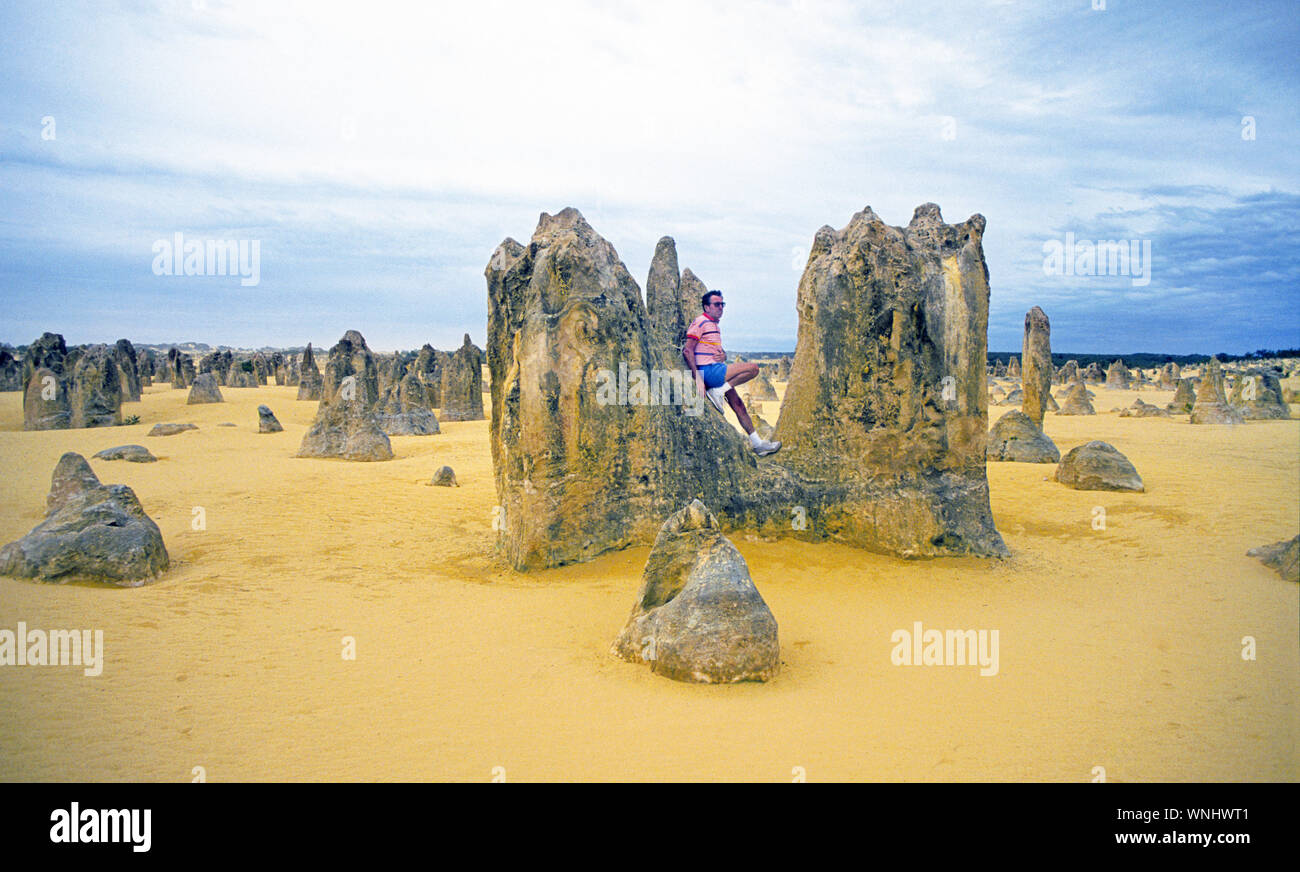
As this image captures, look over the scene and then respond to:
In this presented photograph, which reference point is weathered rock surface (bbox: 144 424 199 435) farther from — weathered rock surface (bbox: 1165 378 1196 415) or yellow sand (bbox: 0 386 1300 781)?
weathered rock surface (bbox: 1165 378 1196 415)

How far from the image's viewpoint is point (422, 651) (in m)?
5.34

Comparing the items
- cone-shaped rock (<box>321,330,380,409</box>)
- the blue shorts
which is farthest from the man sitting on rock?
cone-shaped rock (<box>321,330,380,409</box>)

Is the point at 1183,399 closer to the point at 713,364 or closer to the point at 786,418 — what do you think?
the point at 786,418

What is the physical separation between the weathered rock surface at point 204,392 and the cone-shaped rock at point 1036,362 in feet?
79.6

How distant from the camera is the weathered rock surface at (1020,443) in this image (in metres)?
14.9

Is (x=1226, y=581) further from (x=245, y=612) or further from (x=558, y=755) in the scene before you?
(x=245, y=612)

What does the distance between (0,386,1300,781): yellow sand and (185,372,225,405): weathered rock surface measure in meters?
16.9

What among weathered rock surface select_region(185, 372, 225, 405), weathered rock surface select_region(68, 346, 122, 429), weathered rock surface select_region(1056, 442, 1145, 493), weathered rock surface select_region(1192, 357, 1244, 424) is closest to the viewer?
weathered rock surface select_region(1056, 442, 1145, 493)

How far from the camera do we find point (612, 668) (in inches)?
196

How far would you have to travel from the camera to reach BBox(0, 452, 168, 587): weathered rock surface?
647cm

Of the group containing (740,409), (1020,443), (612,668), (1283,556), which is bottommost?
(612,668)

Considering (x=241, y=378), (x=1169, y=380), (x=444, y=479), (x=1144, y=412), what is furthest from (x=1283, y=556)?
(x=1169, y=380)

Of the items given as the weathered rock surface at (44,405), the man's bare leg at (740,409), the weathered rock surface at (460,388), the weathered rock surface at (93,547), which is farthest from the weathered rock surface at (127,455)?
the man's bare leg at (740,409)

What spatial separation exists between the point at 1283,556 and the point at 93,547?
10738 mm
